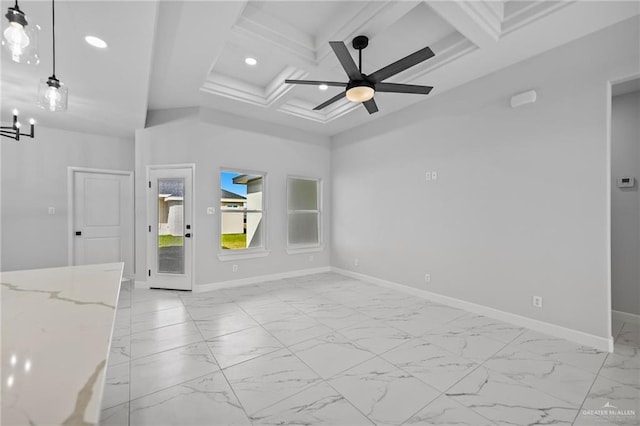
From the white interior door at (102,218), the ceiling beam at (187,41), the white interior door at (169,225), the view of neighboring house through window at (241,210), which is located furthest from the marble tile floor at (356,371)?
the ceiling beam at (187,41)

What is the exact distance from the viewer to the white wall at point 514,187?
2695 millimetres

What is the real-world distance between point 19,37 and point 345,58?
202 cm

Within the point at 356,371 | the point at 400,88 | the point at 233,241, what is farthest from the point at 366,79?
the point at 233,241

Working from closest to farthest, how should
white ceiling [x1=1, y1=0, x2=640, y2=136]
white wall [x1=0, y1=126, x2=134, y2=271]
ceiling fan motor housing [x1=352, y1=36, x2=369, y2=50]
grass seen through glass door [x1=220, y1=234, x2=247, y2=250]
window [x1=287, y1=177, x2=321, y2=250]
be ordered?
white ceiling [x1=1, y1=0, x2=640, y2=136] → ceiling fan motor housing [x1=352, y1=36, x2=369, y2=50] → white wall [x1=0, y1=126, x2=134, y2=271] → grass seen through glass door [x1=220, y1=234, x2=247, y2=250] → window [x1=287, y1=177, x2=321, y2=250]

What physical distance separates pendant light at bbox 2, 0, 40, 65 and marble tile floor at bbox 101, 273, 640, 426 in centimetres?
215

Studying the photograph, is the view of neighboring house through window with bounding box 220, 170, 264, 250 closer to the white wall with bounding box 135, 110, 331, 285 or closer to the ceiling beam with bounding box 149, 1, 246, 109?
the white wall with bounding box 135, 110, 331, 285

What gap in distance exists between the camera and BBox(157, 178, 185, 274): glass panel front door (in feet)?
15.2

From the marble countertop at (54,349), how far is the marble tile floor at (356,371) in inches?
41.0

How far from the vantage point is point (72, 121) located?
4.31 meters

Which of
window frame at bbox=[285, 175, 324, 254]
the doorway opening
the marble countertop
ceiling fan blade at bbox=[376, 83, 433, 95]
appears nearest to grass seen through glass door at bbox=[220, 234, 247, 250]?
window frame at bbox=[285, 175, 324, 254]

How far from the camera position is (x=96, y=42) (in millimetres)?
2432

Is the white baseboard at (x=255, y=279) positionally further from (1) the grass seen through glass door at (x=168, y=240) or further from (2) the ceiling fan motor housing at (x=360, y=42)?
(2) the ceiling fan motor housing at (x=360, y=42)

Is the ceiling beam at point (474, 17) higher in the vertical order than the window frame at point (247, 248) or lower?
higher

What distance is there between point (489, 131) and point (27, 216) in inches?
274
